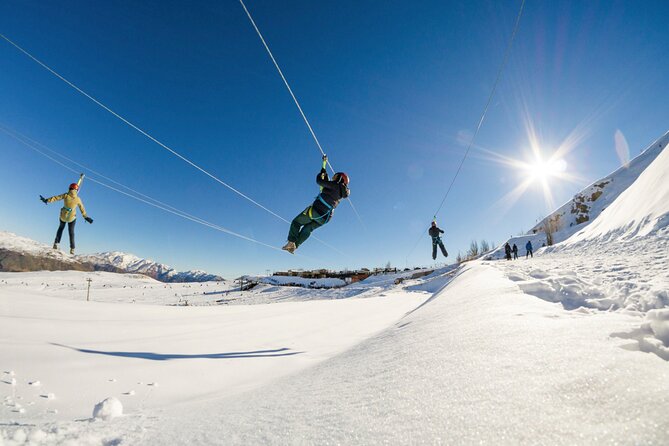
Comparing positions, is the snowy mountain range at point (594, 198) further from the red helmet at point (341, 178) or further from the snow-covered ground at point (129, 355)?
the snow-covered ground at point (129, 355)

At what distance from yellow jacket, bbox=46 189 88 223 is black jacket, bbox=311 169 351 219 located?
7.83 meters

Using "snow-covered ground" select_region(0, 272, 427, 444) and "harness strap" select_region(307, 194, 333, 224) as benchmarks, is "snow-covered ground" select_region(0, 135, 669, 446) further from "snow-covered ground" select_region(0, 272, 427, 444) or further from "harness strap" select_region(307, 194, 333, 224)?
"harness strap" select_region(307, 194, 333, 224)

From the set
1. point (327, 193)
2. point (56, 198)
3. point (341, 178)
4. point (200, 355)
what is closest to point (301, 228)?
point (327, 193)

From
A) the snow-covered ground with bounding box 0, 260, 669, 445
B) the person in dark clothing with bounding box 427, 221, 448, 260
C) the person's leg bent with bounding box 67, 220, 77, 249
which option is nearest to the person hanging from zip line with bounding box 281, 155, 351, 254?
the snow-covered ground with bounding box 0, 260, 669, 445

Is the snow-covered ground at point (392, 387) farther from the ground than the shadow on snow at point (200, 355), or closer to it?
farther from the ground

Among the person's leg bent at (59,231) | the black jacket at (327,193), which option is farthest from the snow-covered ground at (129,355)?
the person's leg bent at (59,231)

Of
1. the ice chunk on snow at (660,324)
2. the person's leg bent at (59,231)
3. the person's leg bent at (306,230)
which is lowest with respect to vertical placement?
the ice chunk on snow at (660,324)

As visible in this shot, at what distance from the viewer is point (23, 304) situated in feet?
13.6

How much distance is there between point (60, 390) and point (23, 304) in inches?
146

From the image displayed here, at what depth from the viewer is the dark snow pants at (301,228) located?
322 inches

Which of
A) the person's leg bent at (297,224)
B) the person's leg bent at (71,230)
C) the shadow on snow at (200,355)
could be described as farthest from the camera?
the person's leg bent at (71,230)

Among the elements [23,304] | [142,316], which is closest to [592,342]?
[142,316]

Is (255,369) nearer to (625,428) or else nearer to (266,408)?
(266,408)

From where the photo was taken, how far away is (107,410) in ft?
4.91
